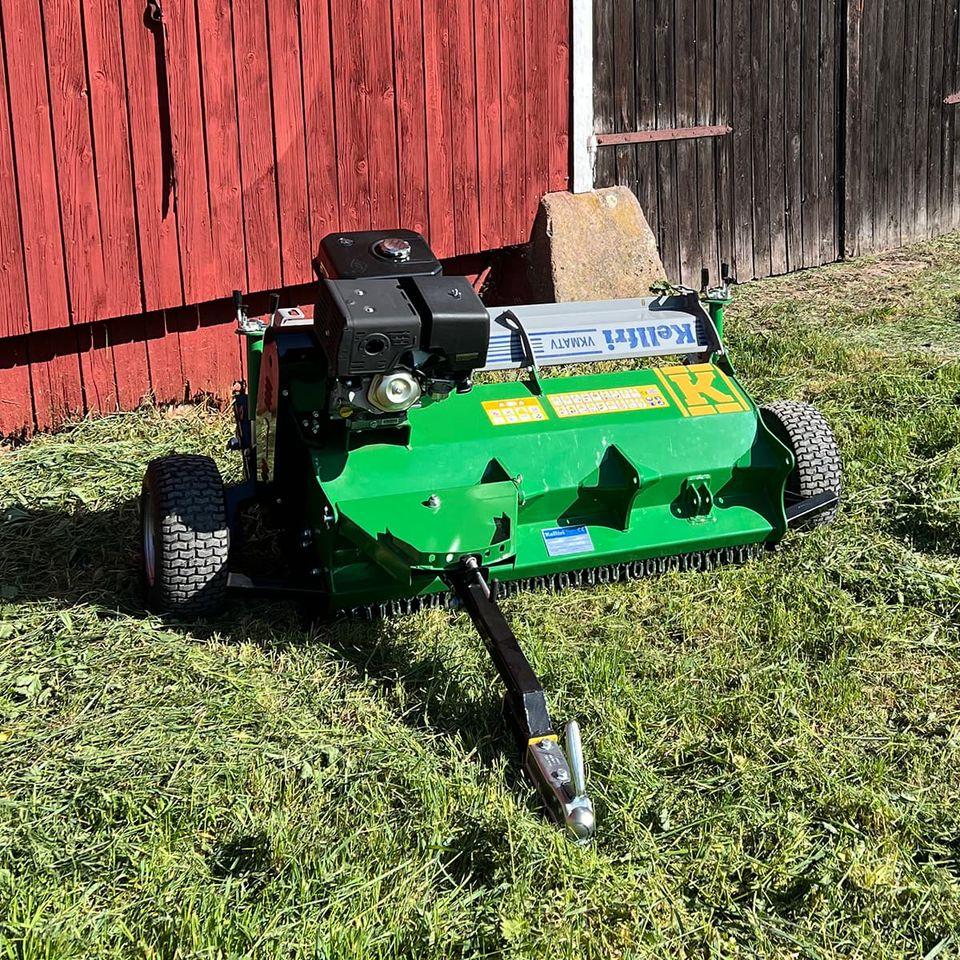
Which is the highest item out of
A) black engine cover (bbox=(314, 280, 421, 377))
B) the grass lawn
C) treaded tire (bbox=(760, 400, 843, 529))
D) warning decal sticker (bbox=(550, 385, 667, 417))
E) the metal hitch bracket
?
black engine cover (bbox=(314, 280, 421, 377))

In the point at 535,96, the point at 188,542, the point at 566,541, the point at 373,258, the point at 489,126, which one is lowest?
the point at 566,541

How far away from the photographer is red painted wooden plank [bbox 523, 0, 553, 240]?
24.7 feet

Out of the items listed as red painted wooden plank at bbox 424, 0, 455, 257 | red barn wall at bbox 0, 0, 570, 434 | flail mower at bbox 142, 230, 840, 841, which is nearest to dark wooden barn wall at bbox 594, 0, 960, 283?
red barn wall at bbox 0, 0, 570, 434

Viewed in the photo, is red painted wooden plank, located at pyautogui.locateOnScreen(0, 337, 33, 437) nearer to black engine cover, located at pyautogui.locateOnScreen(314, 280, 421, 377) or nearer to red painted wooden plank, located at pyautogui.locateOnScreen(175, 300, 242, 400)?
red painted wooden plank, located at pyautogui.locateOnScreen(175, 300, 242, 400)

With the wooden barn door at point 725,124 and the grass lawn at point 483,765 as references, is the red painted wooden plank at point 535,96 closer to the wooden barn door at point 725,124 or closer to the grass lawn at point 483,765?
the wooden barn door at point 725,124

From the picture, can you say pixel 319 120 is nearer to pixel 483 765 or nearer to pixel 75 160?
pixel 75 160

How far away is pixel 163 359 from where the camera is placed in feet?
21.7

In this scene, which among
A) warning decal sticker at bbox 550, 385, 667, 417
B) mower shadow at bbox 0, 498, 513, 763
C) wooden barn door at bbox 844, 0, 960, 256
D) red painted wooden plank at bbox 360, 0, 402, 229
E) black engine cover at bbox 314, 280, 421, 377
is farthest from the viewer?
wooden barn door at bbox 844, 0, 960, 256

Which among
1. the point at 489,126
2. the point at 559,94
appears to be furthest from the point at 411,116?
the point at 559,94

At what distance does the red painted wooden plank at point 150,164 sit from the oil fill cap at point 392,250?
257 centimetres

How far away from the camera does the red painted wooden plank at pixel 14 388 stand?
19.9 ft

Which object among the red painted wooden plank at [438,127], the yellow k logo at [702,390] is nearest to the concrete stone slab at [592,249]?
the red painted wooden plank at [438,127]

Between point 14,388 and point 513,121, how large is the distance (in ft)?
11.1

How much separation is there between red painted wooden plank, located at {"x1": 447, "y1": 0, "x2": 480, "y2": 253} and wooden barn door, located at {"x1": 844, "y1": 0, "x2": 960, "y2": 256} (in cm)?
349
